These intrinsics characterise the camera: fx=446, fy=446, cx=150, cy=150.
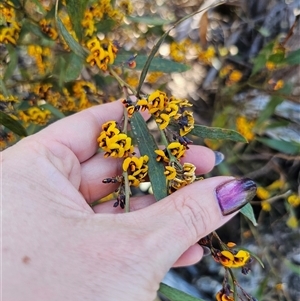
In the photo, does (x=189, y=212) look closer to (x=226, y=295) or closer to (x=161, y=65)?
(x=226, y=295)

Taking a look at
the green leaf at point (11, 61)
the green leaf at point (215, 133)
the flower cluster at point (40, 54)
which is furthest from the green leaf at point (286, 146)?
the green leaf at point (11, 61)

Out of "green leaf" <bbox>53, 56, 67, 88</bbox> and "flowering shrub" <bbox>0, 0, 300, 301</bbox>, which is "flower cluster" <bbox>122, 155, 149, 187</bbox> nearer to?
"flowering shrub" <bbox>0, 0, 300, 301</bbox>

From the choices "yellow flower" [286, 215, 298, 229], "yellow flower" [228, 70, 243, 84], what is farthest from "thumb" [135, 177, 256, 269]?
"yellow flower" [228, 70, 243, 84]

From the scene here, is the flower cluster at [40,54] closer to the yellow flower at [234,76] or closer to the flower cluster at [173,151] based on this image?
the flower cluster at [173,151]

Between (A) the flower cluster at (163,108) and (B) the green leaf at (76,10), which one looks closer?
(A) the flower cluster at (163,108)

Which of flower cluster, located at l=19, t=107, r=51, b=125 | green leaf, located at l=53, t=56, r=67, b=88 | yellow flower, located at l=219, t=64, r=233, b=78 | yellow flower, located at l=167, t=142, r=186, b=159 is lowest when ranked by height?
yellow flower, located at l=219, t=64, r=233, b=78

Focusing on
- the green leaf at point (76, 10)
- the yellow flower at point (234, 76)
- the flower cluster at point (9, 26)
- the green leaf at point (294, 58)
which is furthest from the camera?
the yellow flower at point (234, 76)

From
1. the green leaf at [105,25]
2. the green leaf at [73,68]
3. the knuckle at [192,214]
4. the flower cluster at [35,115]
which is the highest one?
the green leaf at [105,25]

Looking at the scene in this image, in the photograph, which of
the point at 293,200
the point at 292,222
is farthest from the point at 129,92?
the point at 292,222
